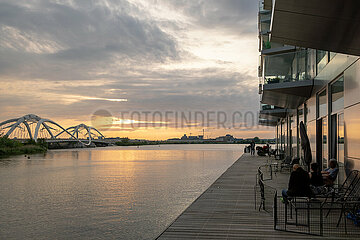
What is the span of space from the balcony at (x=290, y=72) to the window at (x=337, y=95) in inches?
98.8

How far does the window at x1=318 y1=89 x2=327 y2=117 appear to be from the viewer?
13.6 metres

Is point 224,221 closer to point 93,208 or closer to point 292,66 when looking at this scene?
point 93,208

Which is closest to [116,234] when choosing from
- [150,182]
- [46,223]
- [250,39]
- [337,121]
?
[46,223]

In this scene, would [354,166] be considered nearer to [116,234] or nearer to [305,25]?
[305,25]

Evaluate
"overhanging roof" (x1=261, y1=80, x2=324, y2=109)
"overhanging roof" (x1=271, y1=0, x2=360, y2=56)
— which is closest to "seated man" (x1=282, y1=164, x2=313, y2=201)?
"overhanging roof" (x1=271, y1=0, x2=360, y2=56)

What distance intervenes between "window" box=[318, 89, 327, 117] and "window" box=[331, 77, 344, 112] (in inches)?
49.6

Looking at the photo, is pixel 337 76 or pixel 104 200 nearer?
pixel 337 76

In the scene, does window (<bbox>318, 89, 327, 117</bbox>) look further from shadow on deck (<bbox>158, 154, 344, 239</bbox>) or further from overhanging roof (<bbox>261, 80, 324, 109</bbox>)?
shadow on deck (<bbox>158, 154, 344, 239</bbox>)

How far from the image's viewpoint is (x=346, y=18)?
19.2 feet

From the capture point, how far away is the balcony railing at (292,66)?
50.5 feet

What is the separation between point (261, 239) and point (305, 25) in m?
3.68

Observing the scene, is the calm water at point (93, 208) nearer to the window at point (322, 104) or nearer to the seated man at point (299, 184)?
the seated man at point (299, 184)

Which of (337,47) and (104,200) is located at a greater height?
(337,47)

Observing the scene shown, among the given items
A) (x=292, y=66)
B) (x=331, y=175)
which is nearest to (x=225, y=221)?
(x=331, y=175)
